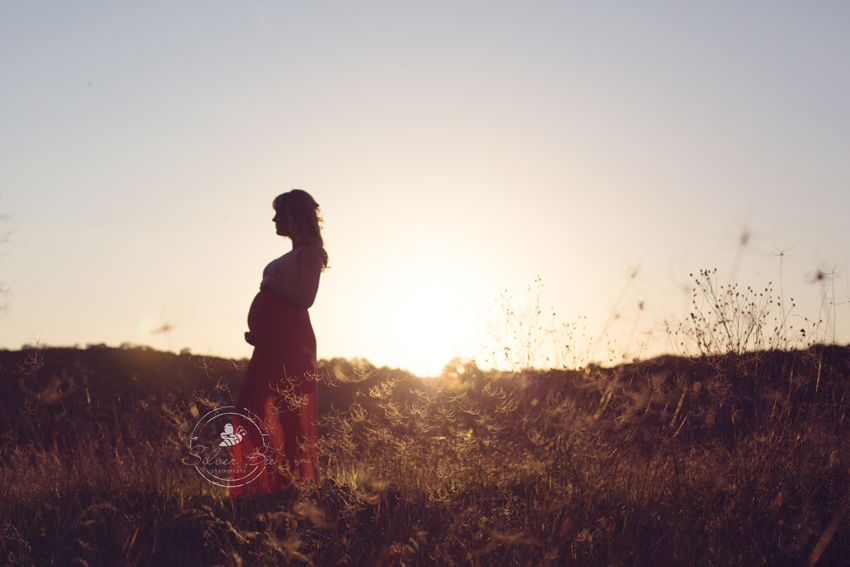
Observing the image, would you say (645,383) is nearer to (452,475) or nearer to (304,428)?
(452,475)

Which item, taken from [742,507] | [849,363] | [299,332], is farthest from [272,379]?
[849,363]

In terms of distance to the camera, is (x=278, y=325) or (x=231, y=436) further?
(x=278, y=325)

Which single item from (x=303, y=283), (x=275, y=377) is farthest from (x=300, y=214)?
(x=275, y=377)

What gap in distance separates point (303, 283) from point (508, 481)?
200 centimetres

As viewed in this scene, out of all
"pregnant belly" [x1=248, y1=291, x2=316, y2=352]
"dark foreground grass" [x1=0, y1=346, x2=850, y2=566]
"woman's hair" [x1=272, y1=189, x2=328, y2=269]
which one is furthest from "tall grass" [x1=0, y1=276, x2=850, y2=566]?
"woman's hair" [x1=272, y1=189, x2=328, y2=269]

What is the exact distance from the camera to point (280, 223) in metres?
3.87

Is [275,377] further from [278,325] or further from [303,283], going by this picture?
[303,283]

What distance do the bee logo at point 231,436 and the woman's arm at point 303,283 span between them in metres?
0.92

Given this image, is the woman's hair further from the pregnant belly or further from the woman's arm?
the pregnant belly

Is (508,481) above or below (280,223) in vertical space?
below

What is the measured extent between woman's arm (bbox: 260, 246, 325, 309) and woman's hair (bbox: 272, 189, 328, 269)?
10 centimetres

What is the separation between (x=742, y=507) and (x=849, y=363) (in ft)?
4.28

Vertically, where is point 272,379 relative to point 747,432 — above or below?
above

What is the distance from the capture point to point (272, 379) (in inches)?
148
